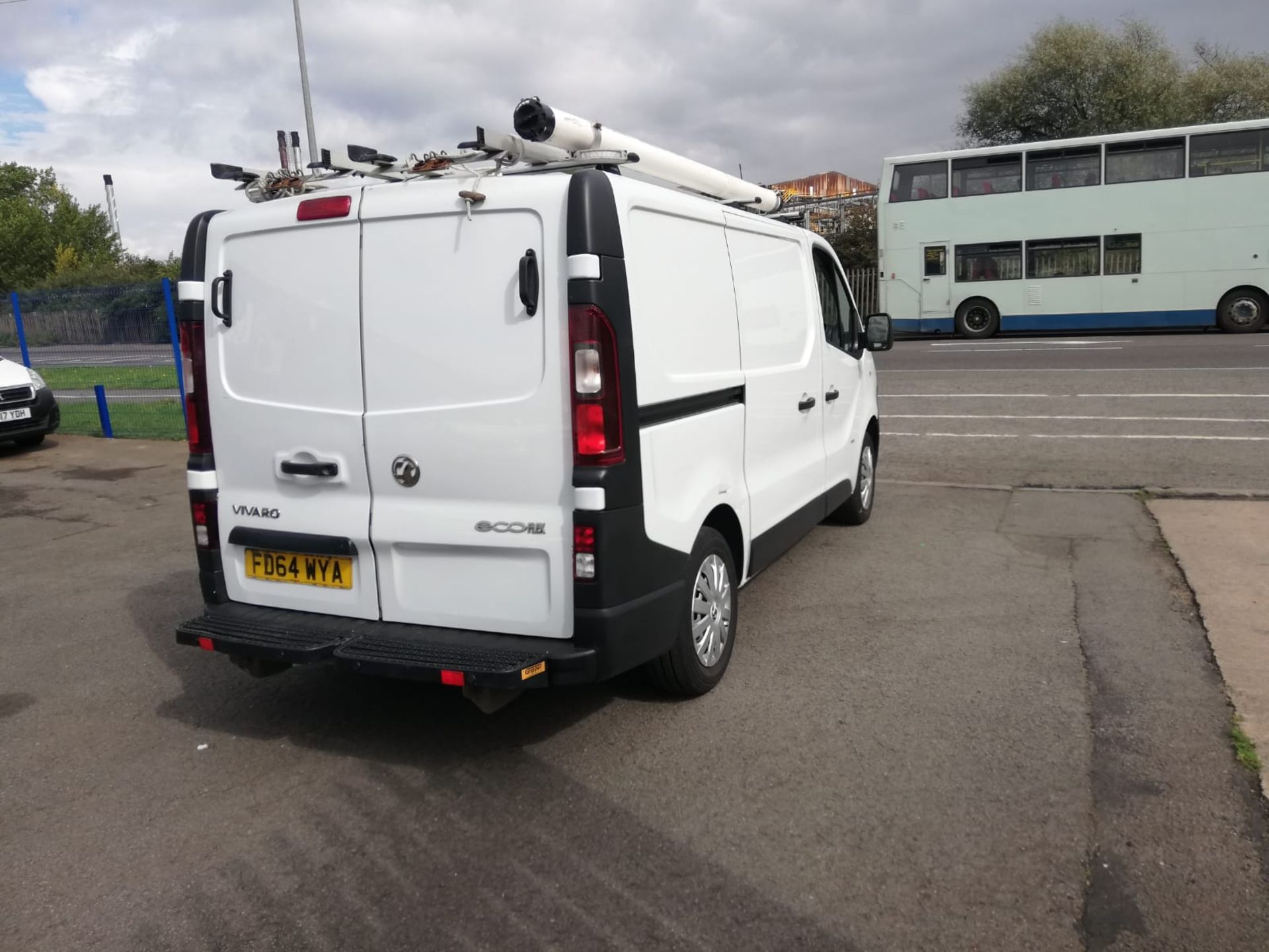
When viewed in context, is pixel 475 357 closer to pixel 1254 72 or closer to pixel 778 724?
pixel 778 724

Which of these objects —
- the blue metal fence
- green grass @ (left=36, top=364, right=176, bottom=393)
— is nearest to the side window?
the blue metal fence

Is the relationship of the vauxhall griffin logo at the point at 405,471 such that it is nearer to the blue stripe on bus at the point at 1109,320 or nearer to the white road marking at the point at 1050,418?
the white road marking at the point at 1050,418

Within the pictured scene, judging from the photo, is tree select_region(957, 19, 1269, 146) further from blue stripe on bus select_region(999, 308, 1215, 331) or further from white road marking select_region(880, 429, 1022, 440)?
white road marking select_region(880, 429, 1022, 440)

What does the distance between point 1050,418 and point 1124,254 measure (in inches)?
477

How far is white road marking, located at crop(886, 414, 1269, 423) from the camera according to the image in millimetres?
10914

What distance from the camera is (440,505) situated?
3801 mm

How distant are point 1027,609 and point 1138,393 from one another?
344 inches

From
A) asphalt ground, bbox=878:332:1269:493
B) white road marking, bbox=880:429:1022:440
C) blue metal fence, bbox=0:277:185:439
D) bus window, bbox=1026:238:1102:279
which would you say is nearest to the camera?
asphalt ground, bbox=878:332:1269:493

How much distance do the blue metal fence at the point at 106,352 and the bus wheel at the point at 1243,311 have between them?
19986mm

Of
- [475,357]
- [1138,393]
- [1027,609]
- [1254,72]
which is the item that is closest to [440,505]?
[475,357]

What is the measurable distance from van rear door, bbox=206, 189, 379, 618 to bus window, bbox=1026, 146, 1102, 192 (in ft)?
70.2

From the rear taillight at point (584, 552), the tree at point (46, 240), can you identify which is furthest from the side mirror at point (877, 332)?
the tree at point (46, 240)

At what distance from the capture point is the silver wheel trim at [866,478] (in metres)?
7.30

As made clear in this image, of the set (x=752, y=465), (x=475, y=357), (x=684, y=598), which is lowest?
(x=684, y=598)
